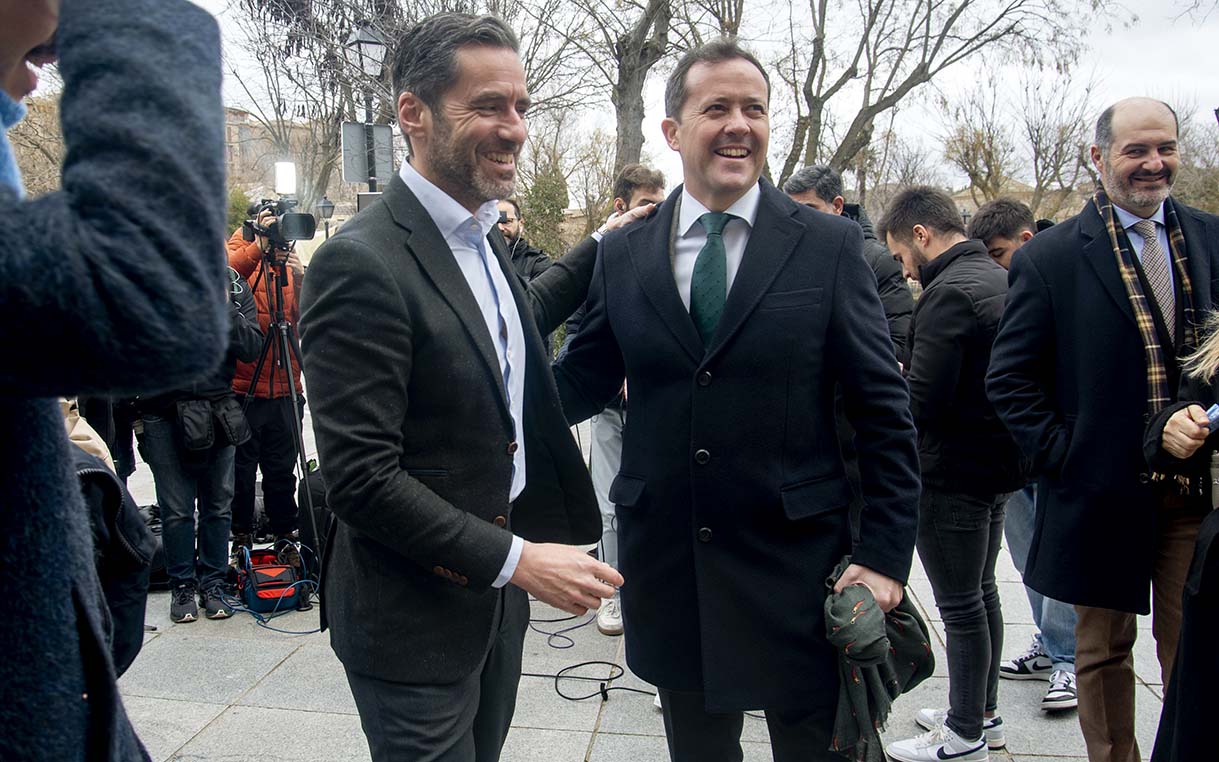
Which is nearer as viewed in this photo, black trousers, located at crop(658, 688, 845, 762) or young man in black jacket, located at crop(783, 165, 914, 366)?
black trousers, located at crop(658, 688, 845, 762)

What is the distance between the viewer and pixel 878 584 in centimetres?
221

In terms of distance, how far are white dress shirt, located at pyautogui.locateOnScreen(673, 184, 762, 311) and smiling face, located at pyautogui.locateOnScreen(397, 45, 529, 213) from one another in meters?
0.53

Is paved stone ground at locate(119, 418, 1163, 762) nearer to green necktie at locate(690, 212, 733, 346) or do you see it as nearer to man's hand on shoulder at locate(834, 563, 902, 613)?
man's hand on shoulder at locate(834, 563, 902, 613)

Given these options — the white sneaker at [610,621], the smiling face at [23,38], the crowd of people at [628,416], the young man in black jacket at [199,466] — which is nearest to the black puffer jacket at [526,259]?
the young man in black jacket at [199,466]

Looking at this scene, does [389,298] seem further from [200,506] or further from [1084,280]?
[200,506]

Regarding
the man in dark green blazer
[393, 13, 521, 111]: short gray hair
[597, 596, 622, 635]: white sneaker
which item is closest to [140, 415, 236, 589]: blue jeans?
[597, 596, 622, 635]: white sneaker

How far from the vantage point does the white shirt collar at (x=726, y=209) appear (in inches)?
95.1

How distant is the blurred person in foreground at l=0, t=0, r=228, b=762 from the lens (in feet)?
2.57

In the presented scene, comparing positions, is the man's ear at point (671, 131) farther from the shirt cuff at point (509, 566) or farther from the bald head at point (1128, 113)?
the bald head at point (1128, 113)

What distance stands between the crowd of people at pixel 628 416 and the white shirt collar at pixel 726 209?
0.4 inches

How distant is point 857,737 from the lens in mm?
2152

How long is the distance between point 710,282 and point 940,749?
2.17m

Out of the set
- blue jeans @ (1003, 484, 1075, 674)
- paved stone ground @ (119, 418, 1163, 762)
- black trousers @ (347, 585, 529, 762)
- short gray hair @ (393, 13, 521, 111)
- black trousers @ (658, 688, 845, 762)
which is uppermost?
short gray hair @ (393, 13, 521, 111)

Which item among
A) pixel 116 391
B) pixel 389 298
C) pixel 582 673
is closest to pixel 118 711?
pixel 116 391
